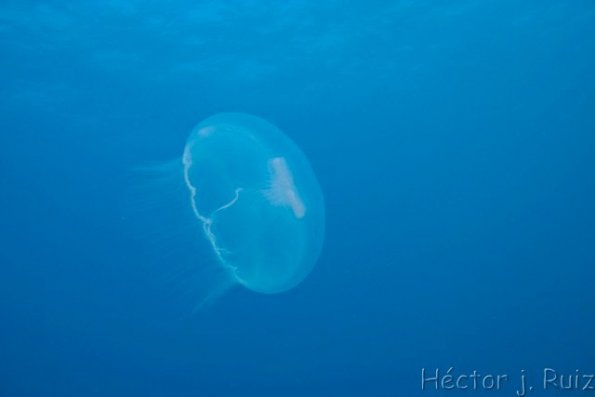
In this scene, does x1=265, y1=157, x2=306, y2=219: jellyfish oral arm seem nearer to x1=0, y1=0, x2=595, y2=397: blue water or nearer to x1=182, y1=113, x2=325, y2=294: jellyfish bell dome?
x1=182, y1=113, x2=325, y2=294: jellyfish bell dome

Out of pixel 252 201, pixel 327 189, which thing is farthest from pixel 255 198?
pixel 327 189

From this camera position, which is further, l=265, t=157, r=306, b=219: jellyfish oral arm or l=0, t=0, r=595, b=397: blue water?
l=0, t=0, r=595, b=397: blue water

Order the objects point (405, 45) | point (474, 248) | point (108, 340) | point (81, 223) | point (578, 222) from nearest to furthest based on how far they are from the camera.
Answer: point (405, 45) → point (108, 340) → point (81, 223) → point (474, 248) → point (578, 222)

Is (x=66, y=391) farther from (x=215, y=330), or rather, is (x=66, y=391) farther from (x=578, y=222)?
(x=578, y=222)

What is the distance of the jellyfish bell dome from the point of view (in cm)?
493

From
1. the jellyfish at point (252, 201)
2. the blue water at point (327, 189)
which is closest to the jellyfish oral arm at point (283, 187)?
the jellyfish at point (252, 201)

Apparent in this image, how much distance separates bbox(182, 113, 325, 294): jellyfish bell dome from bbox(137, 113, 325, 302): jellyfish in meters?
0.01

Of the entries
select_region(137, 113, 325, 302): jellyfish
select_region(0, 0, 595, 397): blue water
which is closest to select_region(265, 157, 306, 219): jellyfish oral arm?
select_region(137, 113, 325, 302): jellyfish

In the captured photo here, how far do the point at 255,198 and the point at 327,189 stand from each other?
27.6 ft

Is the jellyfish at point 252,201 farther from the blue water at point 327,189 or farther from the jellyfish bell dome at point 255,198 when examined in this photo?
the blue water at point 327,189

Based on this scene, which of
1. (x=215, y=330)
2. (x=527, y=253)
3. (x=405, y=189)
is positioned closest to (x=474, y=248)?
(x=527, y=253)

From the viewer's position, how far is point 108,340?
1070 cm

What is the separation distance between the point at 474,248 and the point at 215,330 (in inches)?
280

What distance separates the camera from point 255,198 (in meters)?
5.10
